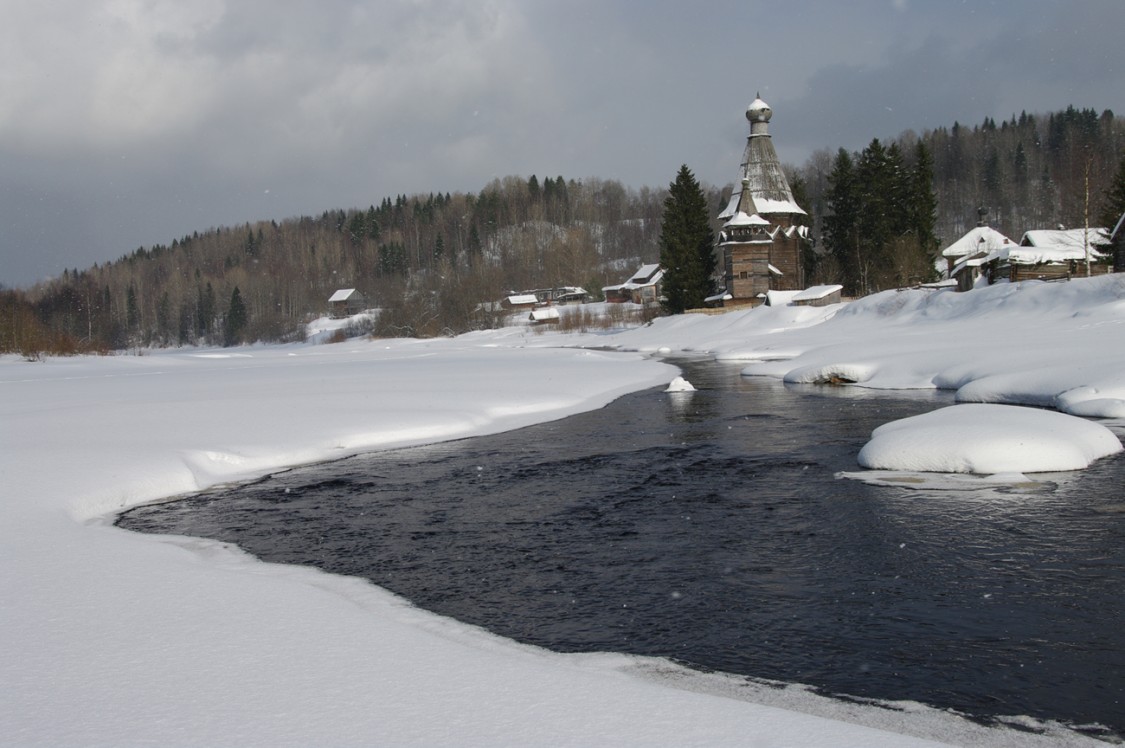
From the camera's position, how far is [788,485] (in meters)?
9.70

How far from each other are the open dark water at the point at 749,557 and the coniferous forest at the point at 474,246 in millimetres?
57243

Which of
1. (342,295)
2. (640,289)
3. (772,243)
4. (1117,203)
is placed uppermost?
(342,295)

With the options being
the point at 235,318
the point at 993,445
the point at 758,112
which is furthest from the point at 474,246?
the point at 993,445

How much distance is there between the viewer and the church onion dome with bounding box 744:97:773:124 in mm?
62938

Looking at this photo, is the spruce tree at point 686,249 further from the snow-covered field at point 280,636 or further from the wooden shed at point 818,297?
the snow-covered field at point 280,636

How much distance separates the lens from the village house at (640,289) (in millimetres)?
98875

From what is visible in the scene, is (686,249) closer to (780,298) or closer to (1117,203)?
(780,298)

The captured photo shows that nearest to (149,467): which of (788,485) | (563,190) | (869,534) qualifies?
(788,485)

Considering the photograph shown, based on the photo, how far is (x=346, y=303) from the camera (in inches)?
4956

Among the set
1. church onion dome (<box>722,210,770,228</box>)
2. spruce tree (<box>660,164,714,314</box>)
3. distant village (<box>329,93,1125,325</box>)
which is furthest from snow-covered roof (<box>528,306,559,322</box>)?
church onion dome (<box>722,210,770,228</box>)

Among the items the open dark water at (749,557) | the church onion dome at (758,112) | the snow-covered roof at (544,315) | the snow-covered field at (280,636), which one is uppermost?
the church onion dome at (758,112)

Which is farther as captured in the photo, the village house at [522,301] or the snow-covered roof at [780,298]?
the village house at [522,301]

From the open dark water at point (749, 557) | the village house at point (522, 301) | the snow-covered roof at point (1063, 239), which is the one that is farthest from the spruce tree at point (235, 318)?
the open dark water at point (749, 557)

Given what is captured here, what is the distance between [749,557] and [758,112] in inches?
2407
